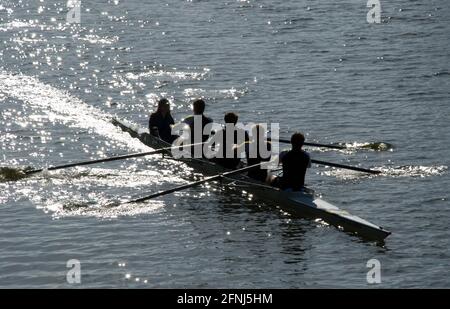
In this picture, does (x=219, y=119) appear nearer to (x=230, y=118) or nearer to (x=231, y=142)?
(x=231, y=142)

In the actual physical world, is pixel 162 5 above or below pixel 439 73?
above

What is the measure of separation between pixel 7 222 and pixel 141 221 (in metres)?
3.63

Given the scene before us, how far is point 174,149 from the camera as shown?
3078 cm

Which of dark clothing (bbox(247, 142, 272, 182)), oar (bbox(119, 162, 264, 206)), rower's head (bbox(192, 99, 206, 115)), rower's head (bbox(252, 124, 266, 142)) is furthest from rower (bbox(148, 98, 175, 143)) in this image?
rower's head (bbox(252, 124, 266, 142))

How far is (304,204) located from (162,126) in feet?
28.5

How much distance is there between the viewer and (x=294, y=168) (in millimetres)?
25938

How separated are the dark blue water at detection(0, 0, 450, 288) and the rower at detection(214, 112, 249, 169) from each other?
0.98 meters

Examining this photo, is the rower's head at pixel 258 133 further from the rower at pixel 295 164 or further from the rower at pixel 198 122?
the rower at pixel 198 122

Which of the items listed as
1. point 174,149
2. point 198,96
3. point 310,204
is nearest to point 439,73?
point 198,96

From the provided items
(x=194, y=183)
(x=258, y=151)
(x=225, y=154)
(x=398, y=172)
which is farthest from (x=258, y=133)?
(x=398, y=172)

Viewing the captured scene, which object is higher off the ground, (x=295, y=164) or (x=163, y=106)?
(x=163, y=106)

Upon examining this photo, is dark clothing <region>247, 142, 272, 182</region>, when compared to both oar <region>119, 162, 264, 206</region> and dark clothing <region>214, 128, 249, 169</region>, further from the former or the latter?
dark clothing <region>214, 128, 249, 169</region>

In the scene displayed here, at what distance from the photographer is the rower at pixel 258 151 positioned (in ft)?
88.9

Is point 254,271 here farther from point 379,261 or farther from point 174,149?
point 174,149
